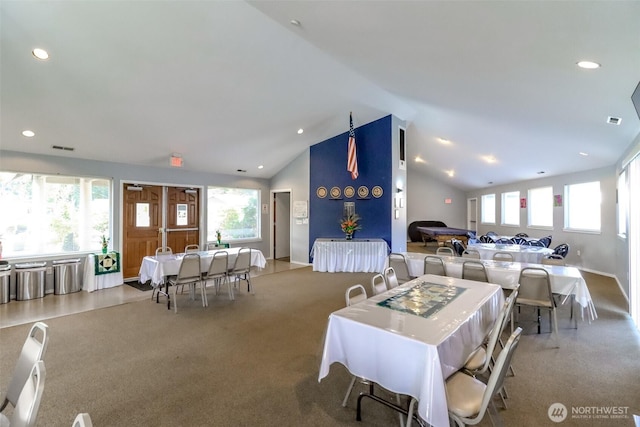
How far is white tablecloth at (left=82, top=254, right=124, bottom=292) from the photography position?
224 inches

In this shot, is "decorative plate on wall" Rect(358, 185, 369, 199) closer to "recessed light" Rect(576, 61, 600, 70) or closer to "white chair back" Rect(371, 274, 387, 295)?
"white chair back" Rect(371, 274, 387, 295)

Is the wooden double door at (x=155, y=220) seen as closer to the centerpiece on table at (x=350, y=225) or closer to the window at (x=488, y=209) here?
the centerpiece on table at (x=350, y=225)

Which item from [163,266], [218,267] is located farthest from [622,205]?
[163,266]

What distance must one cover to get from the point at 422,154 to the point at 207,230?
7.68 m

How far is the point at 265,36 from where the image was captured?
3.83 meters

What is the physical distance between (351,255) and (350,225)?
82 centimetres

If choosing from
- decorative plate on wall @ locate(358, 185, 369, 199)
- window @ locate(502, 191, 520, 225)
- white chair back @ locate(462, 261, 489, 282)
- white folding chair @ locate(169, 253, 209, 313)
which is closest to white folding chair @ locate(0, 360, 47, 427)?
white folding chair @ locate(169, 253, 209, 313)

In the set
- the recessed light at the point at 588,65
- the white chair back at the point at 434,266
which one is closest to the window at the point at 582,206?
the white chair back at the point at 434,266

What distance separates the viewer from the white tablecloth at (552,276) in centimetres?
350

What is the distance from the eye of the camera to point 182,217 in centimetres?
767

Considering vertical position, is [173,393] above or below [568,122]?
below

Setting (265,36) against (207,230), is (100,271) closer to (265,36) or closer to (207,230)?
(207,230)

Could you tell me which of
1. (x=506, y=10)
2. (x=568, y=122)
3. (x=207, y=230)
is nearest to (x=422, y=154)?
(x=568, y=122)

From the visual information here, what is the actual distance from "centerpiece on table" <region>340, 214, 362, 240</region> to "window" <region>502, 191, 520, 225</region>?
6.02 meters
